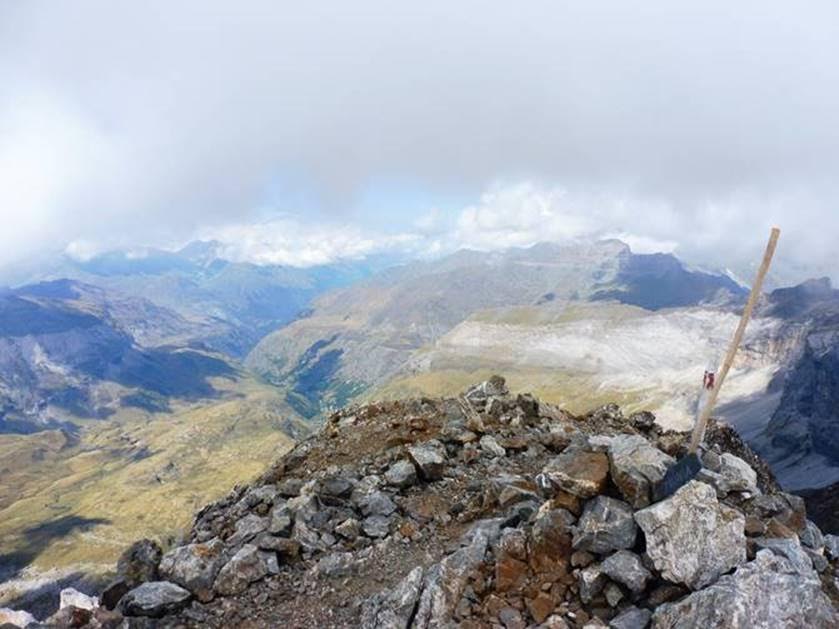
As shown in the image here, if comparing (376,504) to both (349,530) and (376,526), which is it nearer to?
(376,526)

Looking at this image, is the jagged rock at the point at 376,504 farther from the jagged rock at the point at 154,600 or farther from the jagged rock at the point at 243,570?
the jagged rock at the point at 154,600

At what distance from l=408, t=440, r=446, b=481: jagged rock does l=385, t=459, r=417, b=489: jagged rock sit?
0.35 metres

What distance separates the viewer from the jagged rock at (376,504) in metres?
21.5

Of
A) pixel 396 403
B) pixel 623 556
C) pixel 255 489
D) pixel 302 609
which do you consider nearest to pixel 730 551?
pixel 623 556

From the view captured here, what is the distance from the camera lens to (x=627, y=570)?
45.3ft

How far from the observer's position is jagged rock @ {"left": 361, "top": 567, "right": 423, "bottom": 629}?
49.7 ft

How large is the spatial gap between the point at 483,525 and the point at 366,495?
6007 mm

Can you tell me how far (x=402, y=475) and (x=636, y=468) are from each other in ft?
33.9

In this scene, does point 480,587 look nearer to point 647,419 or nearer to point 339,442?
point 339,442

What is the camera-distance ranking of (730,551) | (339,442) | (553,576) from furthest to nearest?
(339,442), (553,576), (730,551)

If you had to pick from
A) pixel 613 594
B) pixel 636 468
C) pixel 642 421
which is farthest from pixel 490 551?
pixel 642 421

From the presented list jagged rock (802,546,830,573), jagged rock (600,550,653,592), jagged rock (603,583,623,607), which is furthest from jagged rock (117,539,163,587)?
jagged rock (802,546,830,573)

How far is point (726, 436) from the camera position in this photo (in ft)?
131

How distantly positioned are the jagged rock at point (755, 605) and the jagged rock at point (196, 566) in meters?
13.1
